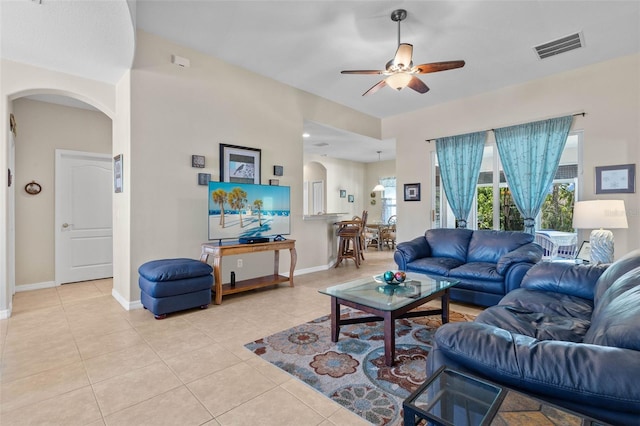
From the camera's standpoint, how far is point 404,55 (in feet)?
10.0

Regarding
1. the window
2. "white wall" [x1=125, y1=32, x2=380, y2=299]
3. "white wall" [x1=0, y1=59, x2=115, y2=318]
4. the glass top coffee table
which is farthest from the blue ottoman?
the window

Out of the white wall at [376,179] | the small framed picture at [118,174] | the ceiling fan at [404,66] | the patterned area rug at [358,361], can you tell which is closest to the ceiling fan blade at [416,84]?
the ceiling fan at [404,66]

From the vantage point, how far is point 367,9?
10.2ft

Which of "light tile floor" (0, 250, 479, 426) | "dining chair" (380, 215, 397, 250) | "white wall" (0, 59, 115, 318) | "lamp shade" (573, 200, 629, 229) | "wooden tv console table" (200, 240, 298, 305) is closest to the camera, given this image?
"light tile floor" (0, 250, 479, 426)

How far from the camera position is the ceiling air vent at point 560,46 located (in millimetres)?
3617

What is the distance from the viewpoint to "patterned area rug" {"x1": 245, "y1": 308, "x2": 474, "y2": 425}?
187 centimetres

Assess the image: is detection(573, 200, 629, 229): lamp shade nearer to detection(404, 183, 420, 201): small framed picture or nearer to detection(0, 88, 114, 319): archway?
detection(404, 183, 420, 201): small framed picture

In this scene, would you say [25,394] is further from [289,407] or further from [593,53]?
[593,53]

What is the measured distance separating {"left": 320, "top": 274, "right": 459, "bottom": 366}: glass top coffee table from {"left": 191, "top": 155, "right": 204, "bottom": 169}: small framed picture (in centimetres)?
245

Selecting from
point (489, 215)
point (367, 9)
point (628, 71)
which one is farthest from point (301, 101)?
point (628, 71)

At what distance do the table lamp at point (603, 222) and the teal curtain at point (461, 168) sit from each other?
1.90m

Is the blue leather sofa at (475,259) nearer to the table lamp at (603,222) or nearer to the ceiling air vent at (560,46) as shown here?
the table lamp at (603,222)

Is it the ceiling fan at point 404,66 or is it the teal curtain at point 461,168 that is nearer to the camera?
the ceiling fan at point 404,66

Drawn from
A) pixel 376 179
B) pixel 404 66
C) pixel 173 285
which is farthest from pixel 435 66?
pixel 376 179
